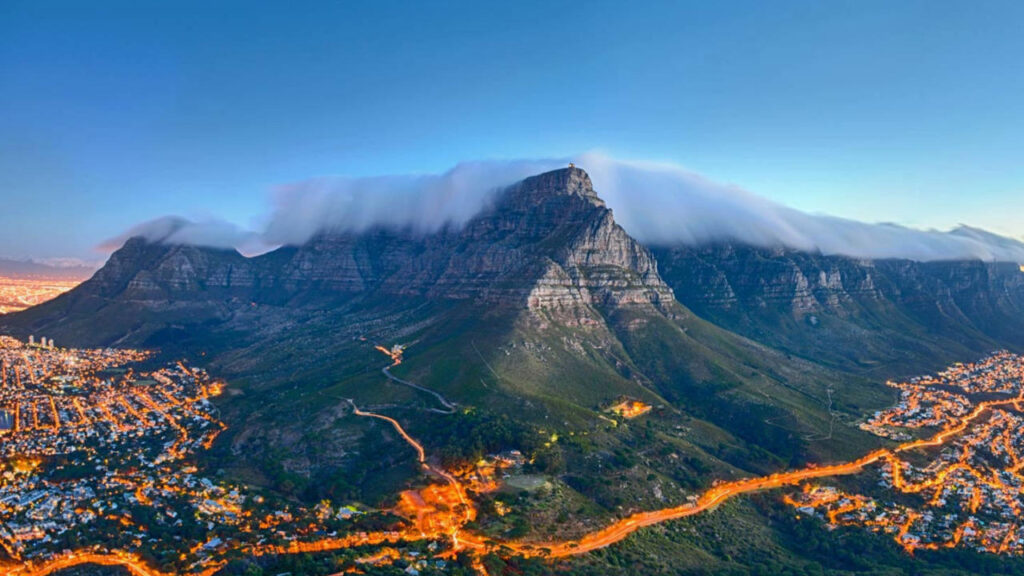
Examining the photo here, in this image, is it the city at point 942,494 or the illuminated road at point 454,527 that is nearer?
the illuminated road at point 454,527

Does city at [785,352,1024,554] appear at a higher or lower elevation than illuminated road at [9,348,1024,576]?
lower

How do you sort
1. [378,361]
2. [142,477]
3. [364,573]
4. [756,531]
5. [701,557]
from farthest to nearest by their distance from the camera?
[378,361] < [142,477] < [756,531] < [701,557] < [364,573]

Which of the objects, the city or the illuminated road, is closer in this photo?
the illuminated road

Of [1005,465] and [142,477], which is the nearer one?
[142,477]

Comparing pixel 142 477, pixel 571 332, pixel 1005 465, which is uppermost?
pixel 571 332

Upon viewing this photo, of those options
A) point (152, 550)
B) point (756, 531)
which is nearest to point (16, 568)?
point (152, 550)

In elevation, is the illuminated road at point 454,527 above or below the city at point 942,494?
above

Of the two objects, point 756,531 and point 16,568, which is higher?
point 16,568

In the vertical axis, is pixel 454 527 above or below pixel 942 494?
above

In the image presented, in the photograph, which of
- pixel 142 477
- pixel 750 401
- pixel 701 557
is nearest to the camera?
pixel 701 557

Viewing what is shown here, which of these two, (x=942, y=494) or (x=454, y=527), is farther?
(x=942, y=494)

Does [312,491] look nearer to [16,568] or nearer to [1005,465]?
[16,568]
